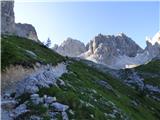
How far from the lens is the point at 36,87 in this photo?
141 feet

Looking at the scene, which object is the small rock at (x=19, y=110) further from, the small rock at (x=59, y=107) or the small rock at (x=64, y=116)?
the small rock at (x=64, y=116)

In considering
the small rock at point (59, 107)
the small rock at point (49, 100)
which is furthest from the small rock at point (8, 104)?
the small rock at point (59, 107)

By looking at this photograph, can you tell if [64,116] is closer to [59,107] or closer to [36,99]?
[59,107]

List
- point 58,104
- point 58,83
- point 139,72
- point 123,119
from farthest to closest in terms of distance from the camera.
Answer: point 139,72 → point 123,119 → point 58,83 → point 58,104

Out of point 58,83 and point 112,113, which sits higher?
point 58,83

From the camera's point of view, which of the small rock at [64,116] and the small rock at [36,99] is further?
the small rock at [36,99]

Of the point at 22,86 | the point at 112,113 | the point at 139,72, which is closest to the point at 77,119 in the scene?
the point at 22,86

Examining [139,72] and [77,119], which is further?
[139,72]

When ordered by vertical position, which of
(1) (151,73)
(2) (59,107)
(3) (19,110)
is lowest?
(1) (151,73)

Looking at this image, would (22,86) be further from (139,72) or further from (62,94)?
(139,72)

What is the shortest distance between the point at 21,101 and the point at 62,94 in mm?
5291

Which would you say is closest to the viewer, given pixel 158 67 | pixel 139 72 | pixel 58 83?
pixel 58 83

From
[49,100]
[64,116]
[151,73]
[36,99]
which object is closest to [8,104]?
[36,99]

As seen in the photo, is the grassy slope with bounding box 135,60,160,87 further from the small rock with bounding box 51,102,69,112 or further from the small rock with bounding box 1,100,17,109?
the small rock with bounding box 1,100,17,109
